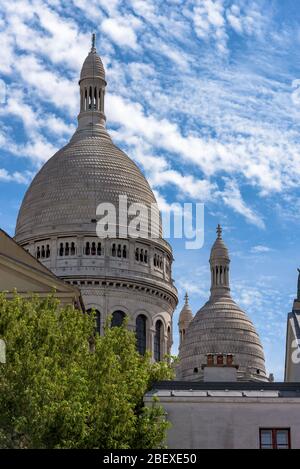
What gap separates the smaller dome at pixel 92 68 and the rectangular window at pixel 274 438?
267ft

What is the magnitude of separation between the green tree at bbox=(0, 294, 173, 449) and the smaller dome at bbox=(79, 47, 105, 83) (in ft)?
260

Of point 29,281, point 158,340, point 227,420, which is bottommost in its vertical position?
point 227,420

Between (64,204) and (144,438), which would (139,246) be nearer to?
(64,204)

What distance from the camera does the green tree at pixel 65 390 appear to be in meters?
36.6

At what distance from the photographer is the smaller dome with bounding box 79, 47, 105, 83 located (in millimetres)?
119656

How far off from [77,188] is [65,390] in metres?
72.8

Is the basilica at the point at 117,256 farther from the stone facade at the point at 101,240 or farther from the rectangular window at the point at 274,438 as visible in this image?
the rectangular window at the point at 274,438

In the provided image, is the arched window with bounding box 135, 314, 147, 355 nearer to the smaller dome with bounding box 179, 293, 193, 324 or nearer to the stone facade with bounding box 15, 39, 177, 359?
the stone facade with bounding box 15, 39, 177, 359

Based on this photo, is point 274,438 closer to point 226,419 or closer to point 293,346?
point 226,419

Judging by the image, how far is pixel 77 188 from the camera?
109250mm

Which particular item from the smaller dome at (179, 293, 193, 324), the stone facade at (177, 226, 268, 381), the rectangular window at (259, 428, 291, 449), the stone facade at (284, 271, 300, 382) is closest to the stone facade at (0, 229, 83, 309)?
the stone facade at (284, 271, 300, 382)

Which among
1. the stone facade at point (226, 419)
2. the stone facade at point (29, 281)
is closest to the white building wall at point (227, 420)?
the stone facade at point (226, 419)

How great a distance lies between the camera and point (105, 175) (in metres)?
110

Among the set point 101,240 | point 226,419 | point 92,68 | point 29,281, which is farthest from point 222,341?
point 226,419
